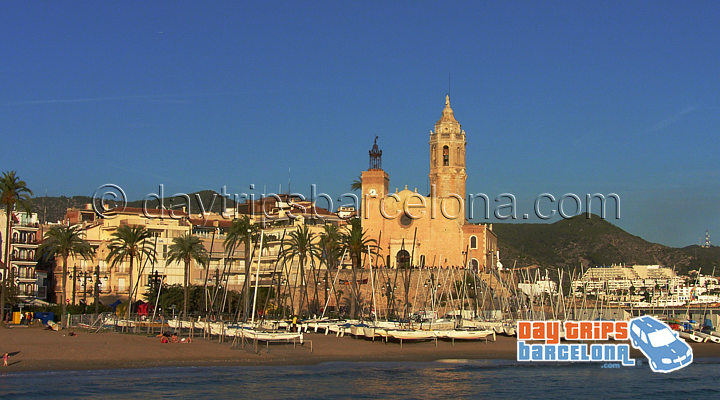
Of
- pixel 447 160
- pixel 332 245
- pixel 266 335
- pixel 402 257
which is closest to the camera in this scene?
pixel 266 335

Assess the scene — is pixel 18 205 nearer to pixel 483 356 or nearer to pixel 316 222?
pixel 483 356

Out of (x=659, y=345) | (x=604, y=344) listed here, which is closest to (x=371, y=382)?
(x=659, y=345)

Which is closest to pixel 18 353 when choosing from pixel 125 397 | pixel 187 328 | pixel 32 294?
pixel 125 397

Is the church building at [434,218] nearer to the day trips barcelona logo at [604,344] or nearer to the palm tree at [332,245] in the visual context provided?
the palm tree at [332,245]

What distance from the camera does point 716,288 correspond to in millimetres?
182375

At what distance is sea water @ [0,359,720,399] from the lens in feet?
124

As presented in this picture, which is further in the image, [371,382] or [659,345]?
[659,345]

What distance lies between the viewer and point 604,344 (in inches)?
2277

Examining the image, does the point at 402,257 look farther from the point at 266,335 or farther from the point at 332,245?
the point at 266,335

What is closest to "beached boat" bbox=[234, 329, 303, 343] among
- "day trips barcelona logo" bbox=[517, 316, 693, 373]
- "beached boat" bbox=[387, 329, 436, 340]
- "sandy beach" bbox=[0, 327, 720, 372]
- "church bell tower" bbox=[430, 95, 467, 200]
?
"sandy beach" bbox=[0, 327, 720, 372]

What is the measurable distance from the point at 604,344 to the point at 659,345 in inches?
417

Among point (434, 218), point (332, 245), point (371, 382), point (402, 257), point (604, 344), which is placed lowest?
point (371, 382)

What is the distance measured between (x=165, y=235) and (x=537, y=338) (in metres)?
48.6

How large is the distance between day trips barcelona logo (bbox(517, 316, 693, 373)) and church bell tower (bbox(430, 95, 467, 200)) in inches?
1570
